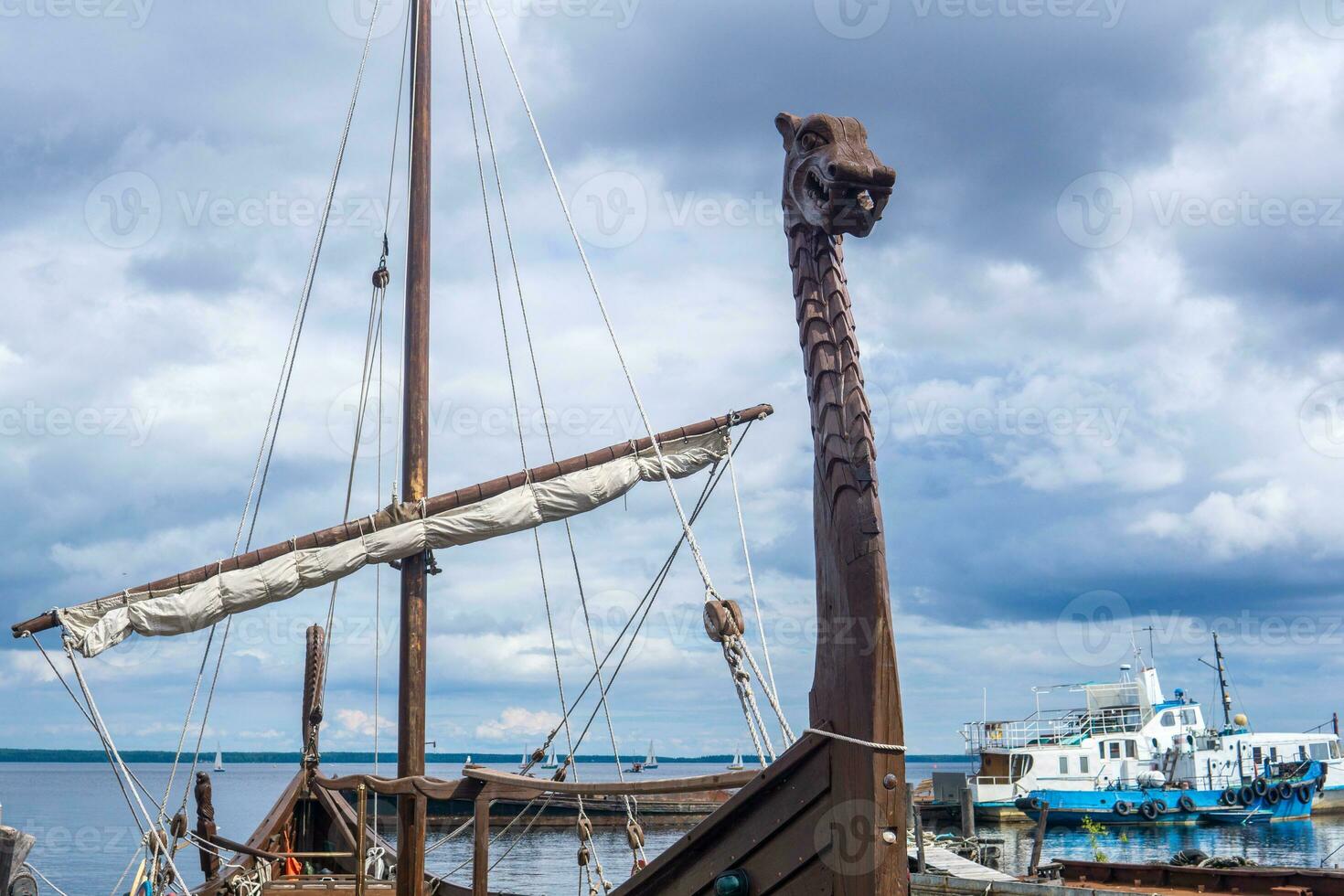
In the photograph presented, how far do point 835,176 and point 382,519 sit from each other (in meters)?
8.07

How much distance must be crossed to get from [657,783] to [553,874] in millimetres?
38918

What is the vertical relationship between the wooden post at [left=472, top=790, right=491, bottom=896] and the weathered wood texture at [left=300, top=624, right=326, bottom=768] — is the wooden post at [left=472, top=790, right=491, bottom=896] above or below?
below

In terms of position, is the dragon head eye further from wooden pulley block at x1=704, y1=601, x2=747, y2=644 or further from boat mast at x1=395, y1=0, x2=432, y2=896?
boat mast at x1=395, y1=0, x2=432, y2=896

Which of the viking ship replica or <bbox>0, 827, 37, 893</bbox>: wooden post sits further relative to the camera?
<bbox>0, 827, 37, 893</bbox>: wooden post

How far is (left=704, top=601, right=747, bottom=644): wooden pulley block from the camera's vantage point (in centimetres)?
824

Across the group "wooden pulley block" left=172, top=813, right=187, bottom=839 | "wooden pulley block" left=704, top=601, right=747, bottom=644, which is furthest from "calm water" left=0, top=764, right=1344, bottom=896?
"wooden pulley block" left=704, top=601, right=747, bottom=644

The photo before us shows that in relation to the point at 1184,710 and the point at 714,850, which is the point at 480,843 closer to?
the point at 714,850

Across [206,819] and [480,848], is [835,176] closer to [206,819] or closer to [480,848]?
[480,848]

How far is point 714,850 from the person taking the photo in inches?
238

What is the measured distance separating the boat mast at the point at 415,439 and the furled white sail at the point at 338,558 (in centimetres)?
46

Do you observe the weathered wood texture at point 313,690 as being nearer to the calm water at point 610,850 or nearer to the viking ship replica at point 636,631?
the viking ship replica at point 636,631

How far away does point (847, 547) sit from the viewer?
18.0ft

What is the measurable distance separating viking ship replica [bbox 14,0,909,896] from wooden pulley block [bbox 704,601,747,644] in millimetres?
16

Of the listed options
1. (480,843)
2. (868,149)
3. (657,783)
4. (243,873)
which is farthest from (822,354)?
(243,873)
